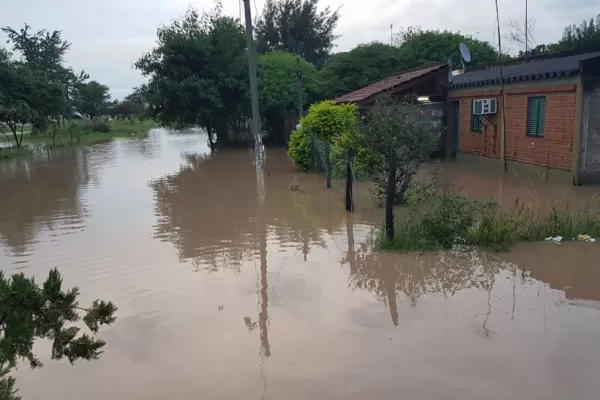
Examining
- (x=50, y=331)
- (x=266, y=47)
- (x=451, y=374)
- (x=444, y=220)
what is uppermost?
(x=266, y=47)

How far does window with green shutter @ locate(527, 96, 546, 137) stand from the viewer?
45.7ft

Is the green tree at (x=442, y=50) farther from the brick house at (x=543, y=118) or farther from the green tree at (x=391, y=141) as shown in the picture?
the green tree at (x=391, y=141)

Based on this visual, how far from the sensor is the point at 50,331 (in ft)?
8.10

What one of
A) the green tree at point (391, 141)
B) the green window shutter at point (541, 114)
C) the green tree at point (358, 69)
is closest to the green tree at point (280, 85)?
the green tree at point (358, 69)

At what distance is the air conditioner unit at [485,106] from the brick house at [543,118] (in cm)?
14

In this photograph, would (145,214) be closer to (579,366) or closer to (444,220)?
(444,220)

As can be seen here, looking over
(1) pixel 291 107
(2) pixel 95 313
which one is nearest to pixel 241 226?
(2) pixel 95 313

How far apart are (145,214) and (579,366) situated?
31.3 ft

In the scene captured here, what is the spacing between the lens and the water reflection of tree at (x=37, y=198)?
10.5 meters

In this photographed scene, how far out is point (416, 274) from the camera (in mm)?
6688

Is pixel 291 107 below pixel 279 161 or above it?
above

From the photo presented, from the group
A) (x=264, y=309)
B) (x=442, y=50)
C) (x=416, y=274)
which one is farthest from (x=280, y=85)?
(x=264, y=309)

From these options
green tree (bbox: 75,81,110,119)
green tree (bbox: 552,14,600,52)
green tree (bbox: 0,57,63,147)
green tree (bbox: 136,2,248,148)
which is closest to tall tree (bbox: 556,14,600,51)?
green tree (bbox: 552,14,600,52)

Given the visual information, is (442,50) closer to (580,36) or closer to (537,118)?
(580,36)
